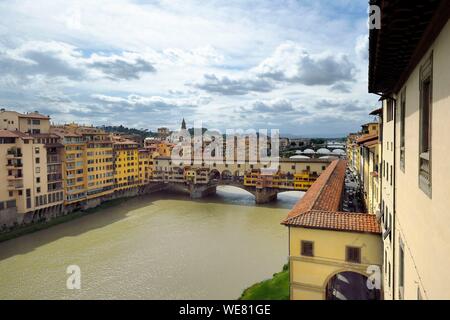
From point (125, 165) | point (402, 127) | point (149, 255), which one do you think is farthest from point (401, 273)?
point (125, 165)

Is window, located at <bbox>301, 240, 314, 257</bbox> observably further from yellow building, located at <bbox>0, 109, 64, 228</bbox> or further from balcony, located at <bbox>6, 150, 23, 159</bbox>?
balcony, located at <bbox>6, 150, 23, 159</bbox>

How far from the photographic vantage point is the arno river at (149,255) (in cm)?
1623

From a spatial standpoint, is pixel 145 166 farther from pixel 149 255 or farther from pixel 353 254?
pixel 353 254

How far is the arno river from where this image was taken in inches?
639

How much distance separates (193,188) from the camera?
4128 cm

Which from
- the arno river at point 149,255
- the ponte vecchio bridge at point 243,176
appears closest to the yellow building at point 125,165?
the ponte vecchio bridge at point 243,176

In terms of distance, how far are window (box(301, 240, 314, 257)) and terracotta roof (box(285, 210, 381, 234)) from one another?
0.58 m

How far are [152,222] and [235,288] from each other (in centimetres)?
1464

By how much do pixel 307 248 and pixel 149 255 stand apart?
1257cm

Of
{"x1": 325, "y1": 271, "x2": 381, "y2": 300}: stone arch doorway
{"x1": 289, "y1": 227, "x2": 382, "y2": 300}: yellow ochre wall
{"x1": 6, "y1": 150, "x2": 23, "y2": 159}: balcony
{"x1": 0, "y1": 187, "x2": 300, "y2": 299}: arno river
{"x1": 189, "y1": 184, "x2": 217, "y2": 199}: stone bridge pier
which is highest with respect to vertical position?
{"x1": 6, "y1": 150, "x2": 23, "y2": 159}: balcony

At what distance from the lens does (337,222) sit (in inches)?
430

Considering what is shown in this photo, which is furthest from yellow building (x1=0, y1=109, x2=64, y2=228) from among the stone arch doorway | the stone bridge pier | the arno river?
the stone arch doorway

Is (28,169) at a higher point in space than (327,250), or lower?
higher
